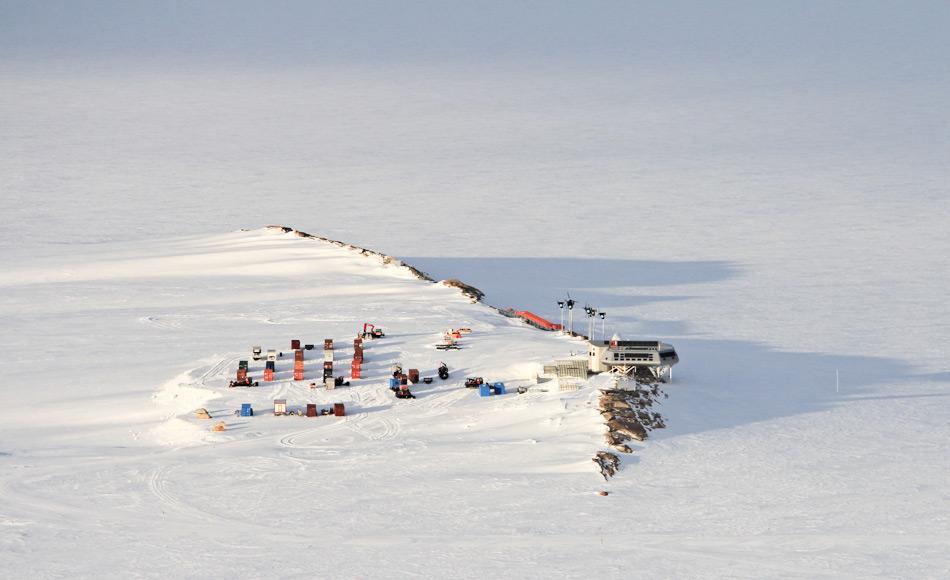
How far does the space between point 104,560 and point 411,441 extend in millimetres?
11608

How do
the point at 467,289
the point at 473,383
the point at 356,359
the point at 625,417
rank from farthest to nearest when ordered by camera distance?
the point at 467,289 < the point at 356,359 < the point at 473,383 < the point at 625,417

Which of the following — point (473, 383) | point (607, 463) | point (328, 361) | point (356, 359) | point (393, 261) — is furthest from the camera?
point (393, 261)

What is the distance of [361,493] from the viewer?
4709 cm

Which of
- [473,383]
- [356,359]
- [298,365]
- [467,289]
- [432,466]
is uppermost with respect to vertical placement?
[467,289]

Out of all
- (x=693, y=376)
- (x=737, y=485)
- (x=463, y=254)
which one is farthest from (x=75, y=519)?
(x=463, y=254)

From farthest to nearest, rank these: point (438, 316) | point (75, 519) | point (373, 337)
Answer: point (438, 316), point (373, 337), point (75, 519)

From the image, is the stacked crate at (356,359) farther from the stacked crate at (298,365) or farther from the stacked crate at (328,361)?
the stacked crate at (298,365)

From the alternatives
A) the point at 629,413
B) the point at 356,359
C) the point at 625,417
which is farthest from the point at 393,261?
the point at 625,417

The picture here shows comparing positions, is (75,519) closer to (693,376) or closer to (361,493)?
(361,493)

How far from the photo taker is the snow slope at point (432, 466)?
42812 millimetres

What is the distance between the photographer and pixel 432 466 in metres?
49.2

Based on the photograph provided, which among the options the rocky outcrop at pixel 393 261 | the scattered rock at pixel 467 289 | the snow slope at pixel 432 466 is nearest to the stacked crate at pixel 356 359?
the snow slope at pixel 432 466

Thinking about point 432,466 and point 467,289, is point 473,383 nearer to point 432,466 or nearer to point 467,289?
point 432,466

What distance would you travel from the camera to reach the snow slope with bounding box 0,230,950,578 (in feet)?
140
